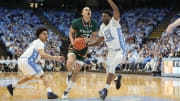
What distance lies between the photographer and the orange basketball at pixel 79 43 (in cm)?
569

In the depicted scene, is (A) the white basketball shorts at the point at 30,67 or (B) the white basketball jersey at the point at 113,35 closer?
(B) the white basketball jersey at the point at 113,35

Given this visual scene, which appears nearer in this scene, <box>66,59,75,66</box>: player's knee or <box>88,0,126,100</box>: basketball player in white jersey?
<box>88,0,126,100</box>: basketball player in white jersey

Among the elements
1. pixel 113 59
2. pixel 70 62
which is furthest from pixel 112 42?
pixel 70 62

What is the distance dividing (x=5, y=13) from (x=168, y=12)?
13.3 metres

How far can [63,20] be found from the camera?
24.7m

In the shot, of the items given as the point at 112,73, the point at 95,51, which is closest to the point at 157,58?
the point at 95,51

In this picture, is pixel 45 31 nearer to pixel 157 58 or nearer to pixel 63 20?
pixel 157 58

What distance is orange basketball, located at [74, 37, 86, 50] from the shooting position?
569 centimetres

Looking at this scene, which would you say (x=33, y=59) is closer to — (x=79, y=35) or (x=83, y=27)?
(x=79, y=35)

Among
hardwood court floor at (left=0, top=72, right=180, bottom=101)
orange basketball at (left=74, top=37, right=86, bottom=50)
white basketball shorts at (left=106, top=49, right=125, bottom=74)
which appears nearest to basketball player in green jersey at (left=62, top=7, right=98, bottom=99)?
orange basketball at (left=74, top=37, right=86, bottom=50)

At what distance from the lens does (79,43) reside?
5750mm

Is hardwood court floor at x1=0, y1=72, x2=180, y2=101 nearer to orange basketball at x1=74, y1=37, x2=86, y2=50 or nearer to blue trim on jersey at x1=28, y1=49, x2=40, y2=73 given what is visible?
blue trim on jersey at x1=28, y1=49, x2=40, y2=73

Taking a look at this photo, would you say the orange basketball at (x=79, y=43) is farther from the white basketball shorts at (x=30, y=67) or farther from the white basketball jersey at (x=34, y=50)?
the white basketball shorts at (x=30, y=67)

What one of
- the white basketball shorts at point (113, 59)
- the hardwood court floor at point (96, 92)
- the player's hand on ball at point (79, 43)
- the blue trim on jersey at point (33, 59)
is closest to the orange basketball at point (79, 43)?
the player's hand on ball at point (79, 43)
